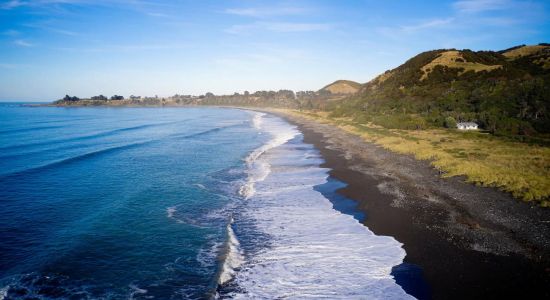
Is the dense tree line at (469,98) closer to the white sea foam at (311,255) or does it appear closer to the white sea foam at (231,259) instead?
the white sea foam at (311,255)

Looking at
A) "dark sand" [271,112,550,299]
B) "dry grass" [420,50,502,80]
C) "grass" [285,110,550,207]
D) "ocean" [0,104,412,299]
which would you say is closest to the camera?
"dark sand" [271,112,550,299]

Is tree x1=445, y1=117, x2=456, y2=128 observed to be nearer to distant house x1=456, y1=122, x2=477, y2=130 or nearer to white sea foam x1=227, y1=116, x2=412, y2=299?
distant house x1=456, y1=122, x2=477, y2=130

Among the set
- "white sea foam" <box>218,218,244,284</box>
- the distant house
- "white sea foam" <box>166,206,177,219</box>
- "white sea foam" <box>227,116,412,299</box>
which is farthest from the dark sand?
the distant house

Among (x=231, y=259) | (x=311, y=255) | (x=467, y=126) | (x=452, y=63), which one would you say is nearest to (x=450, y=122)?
(x=467, y=126)

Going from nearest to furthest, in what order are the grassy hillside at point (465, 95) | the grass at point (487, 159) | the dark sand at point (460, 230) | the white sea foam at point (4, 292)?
the dark sand at point (460, 230), the white sea foam at point (4, 292), the grass at point (487, 159), the grassy hillside at point (465, 95)

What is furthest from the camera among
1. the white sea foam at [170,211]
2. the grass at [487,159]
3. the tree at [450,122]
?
the tree at [450,122]

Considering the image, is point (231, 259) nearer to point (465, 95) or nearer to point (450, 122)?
point (450, 122)

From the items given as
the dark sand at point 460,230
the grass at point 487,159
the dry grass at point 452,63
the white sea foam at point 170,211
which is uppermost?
the dry grass at point 452,63

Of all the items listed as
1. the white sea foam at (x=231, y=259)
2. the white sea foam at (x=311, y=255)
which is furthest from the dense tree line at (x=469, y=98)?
the white sea foam at (x=231, y=259)
